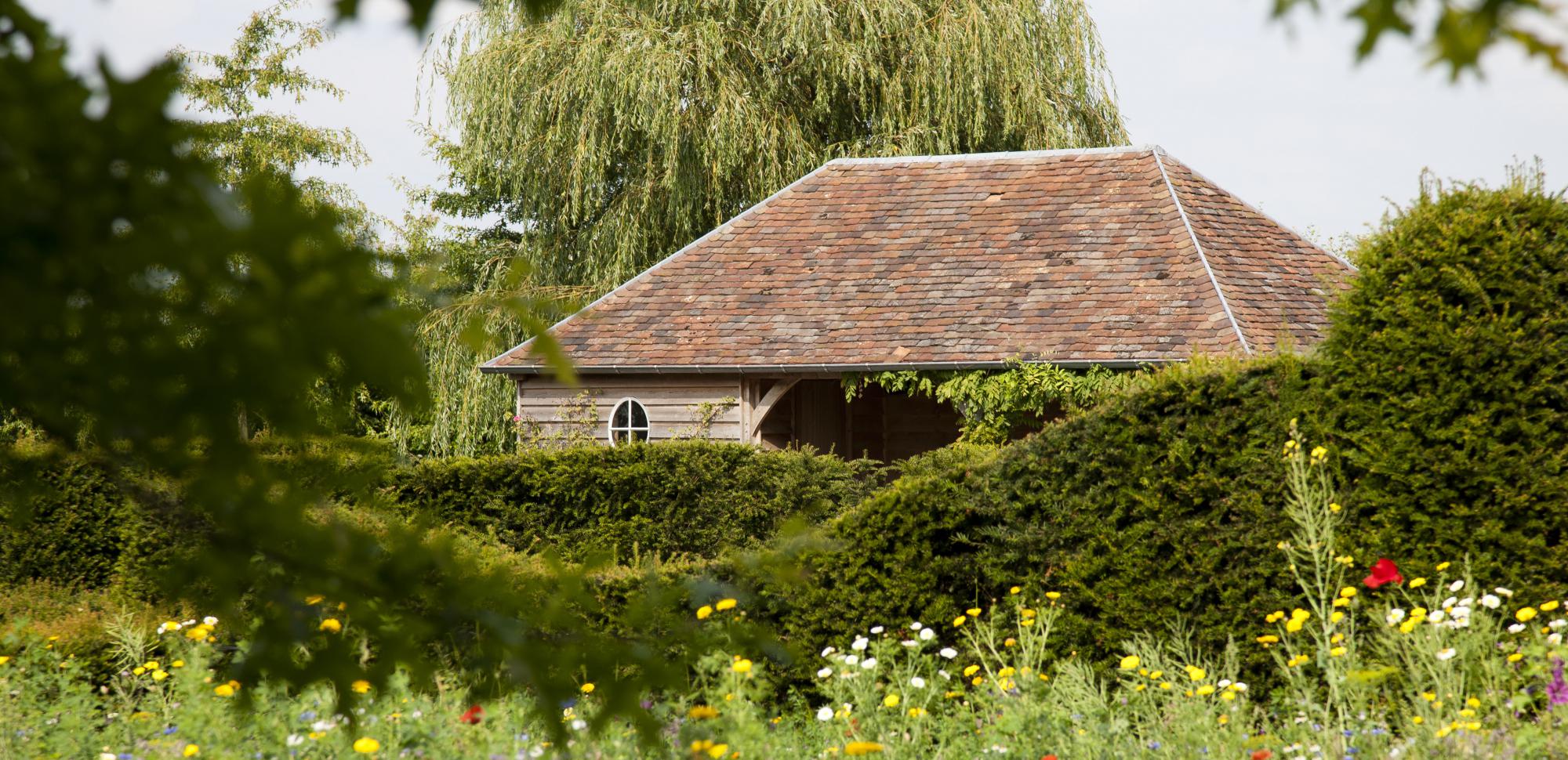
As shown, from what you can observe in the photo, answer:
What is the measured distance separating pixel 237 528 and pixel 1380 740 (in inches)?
146

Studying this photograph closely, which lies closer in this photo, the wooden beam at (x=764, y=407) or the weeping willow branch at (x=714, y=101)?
the wooden beam at (x=764, y=407)

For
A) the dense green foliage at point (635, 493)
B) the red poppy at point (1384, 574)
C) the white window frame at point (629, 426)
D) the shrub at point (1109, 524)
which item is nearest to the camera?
the red poppy at point (1384, 574)

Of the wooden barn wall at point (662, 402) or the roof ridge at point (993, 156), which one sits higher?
the roof ridge at point (993, 156)

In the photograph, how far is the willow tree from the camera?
1672 centimetres

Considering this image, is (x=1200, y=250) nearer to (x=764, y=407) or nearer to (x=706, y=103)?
(x=764, y=407)

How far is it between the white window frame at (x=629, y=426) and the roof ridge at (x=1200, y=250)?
18.9ft

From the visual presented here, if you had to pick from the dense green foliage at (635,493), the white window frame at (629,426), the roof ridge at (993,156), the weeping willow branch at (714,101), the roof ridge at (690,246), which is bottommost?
the dense green foliage at (635,493)

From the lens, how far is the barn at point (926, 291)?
12.6 meters

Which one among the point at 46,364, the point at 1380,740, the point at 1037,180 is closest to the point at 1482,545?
the point at 1380,740

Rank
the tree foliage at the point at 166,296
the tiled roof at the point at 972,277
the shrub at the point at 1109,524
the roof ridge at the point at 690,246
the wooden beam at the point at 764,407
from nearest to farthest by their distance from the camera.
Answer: the tree foliage at the point at 166,296 → the shrub at the point at 1109,524 → the tiled roof at the point at 972,277 → the wooden beam at the point at 764,407 → the roof ridge at the point at 690,246

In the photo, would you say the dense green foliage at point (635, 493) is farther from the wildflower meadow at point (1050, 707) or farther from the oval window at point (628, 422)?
the wildflower meadow at point (1050, 707)

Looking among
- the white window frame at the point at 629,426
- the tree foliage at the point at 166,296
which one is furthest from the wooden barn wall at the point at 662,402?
the tree foliage at the point at 166,296

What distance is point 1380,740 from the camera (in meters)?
4.14

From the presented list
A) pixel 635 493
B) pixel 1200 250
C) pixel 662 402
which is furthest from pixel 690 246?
pixel 1200 250
